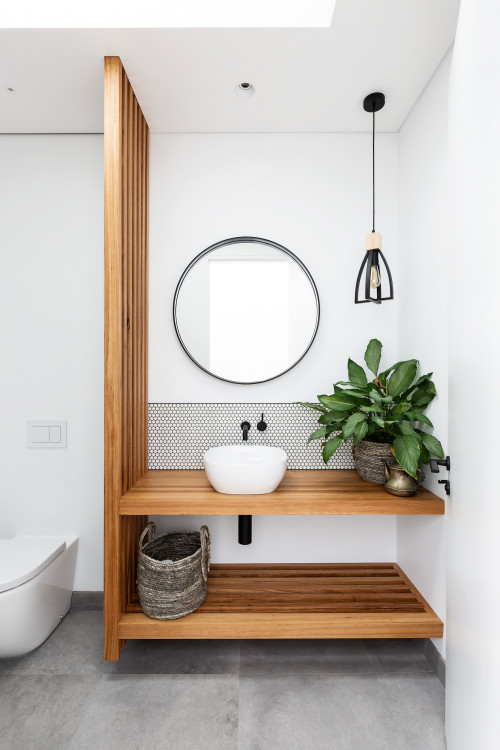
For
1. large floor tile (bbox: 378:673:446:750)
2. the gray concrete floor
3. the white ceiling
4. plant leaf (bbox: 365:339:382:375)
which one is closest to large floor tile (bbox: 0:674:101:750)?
the gray concrete floor

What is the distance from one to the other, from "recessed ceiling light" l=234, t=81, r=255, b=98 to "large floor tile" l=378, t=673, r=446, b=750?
2.53 m

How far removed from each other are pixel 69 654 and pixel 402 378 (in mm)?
1881

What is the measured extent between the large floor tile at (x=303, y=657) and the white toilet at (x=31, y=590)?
2.91 feet

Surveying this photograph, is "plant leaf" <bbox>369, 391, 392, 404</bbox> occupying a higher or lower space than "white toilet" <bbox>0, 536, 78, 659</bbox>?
higher

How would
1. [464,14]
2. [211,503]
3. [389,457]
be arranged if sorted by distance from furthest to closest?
[389,457], [211,503], [464,14]

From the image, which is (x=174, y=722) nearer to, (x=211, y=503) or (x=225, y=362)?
(x=211, y=503)

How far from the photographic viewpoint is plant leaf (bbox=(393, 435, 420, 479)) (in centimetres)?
155

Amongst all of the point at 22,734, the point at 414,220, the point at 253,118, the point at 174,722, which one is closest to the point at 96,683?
the point at 22,734

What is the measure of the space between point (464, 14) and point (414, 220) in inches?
33.9

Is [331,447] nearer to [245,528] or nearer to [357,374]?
[357,374]

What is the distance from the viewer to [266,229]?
221 centimetres

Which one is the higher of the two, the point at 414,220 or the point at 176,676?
the point at 414,220

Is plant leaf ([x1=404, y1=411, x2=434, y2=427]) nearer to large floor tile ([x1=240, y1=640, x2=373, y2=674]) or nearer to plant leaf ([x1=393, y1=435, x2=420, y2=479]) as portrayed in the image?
plant leaf ([x1=393, y1=435, x2=420, y2=479])

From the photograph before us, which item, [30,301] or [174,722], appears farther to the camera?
[30,301]
